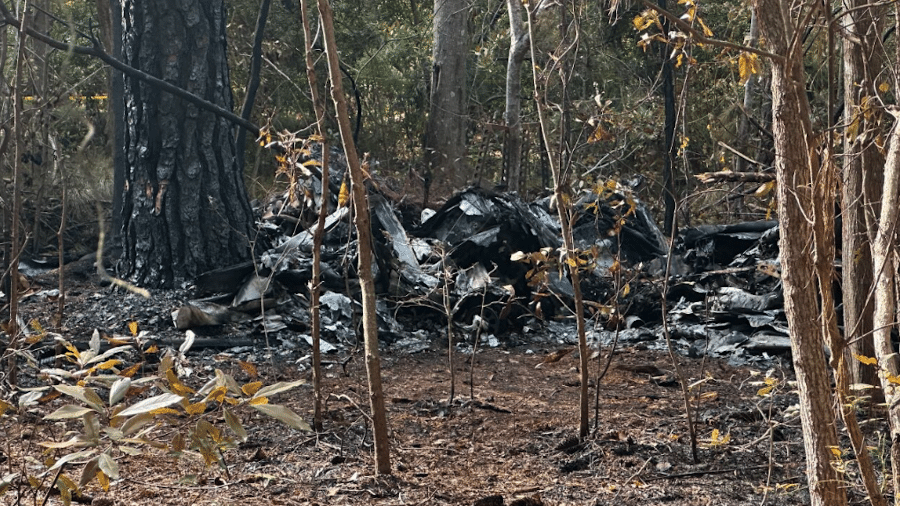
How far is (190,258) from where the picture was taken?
7.18 meters

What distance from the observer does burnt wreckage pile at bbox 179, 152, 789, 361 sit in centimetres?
660

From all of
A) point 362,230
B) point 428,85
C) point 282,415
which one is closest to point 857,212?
point 362,230

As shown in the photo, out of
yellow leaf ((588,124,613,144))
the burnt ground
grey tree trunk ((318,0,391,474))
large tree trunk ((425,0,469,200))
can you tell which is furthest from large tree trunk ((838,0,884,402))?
large tree trunk ((425,0,469,200))

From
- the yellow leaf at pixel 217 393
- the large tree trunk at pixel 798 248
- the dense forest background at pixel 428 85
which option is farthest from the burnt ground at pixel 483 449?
the dense forest background at pixel 428 85

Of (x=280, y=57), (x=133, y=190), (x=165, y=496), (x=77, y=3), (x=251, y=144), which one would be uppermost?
(x=77, y=3)

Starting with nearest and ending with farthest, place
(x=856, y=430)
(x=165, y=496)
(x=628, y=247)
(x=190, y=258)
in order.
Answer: (x=856, y=430)
(x=165, y=496)
(x=190, y=258)
(x=628, y=247)

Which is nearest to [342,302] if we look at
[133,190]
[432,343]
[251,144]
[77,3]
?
[432,343]

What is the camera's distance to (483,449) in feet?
12.6

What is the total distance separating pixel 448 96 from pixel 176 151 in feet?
25.9

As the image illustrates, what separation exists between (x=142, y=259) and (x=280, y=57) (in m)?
9.32

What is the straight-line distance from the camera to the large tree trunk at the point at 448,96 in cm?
1423

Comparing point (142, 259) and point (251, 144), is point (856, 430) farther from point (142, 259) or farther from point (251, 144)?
point (251, 144)

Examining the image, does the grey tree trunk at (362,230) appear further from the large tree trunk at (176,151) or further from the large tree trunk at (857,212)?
the large tree trunk at (176,151)

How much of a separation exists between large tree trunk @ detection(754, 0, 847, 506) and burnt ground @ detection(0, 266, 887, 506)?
567mm
